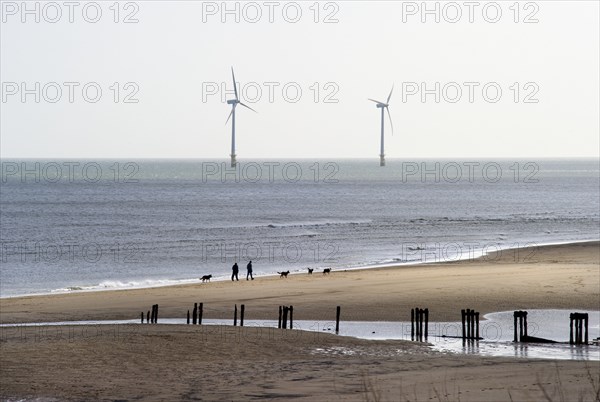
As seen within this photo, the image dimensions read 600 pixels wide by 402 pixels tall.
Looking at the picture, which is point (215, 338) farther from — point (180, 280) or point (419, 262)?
point (419, 262)

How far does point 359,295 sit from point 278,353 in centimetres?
1843

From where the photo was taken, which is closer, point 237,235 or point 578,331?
point 578,331

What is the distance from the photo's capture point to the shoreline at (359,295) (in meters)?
45.2

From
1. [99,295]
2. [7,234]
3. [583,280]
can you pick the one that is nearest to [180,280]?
[99,295]

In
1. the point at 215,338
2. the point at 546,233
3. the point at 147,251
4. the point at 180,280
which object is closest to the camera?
the point at 215,338

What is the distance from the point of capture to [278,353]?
33031 mm

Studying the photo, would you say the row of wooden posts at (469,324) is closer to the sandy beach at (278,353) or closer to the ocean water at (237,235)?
the sandy beach at (278,353)

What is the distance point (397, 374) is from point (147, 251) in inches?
2496

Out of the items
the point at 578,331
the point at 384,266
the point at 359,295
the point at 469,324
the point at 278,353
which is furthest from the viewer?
the point at 384,266

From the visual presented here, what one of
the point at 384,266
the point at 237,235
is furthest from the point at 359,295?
the point at 237,235

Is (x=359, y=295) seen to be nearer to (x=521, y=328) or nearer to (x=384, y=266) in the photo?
(x=521, y=328)

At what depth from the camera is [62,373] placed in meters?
29.2

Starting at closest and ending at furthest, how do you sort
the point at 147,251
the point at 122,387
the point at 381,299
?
the point at 122,387 < the point at 381,299 < the point at 147,251

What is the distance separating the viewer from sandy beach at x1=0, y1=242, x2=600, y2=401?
2594 centimetres
